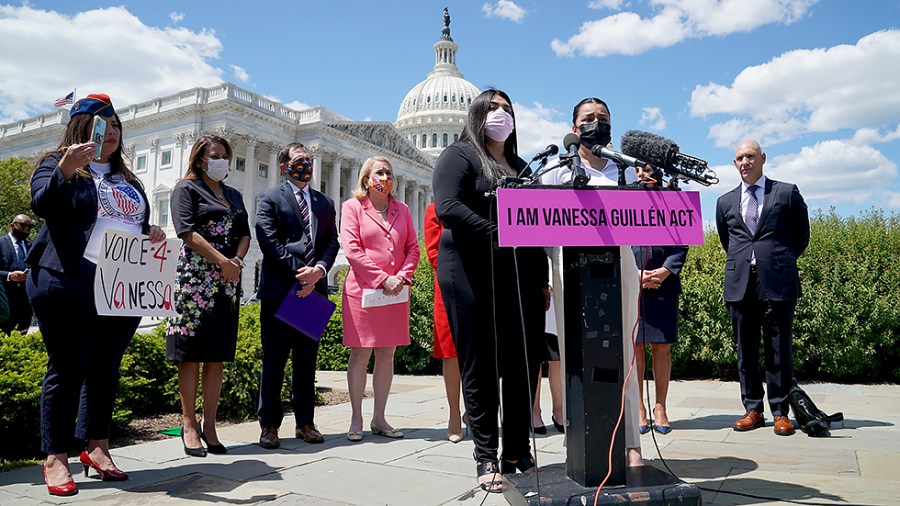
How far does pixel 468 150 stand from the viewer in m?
3.65

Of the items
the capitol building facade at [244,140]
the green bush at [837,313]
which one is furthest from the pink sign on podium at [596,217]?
the capitol building facade at [244,140]

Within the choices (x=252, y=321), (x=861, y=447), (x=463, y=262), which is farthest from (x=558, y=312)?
(x=252, y=321)

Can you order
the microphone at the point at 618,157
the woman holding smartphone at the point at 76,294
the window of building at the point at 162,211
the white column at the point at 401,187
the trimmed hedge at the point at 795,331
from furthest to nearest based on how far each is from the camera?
1. the white column at the point at 401,187
2. the window of building at the point at 162,211
3. the trimmed hedge at the point at 795,331
4. the woman holding smartphone at the point at 76,294
5. the microphone at the point at 618,157

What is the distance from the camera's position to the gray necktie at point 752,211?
18.2ft

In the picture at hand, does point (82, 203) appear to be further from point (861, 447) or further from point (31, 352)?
point (861, 447)

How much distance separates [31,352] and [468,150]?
12.6 ft

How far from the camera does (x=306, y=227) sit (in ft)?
17.0

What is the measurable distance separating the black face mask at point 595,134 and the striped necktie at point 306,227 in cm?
264

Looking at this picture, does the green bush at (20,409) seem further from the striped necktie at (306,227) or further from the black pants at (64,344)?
the striped necktie at (306,227)

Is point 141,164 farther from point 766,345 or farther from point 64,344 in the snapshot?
point 766,345

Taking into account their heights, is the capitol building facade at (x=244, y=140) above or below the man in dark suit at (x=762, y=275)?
above

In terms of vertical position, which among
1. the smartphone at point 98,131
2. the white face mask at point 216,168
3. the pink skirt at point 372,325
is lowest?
the pink skirt at point 372,325

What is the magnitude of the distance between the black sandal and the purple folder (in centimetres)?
193

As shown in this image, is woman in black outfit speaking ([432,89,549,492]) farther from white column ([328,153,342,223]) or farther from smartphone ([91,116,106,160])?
white column ([328,153,342,223])
